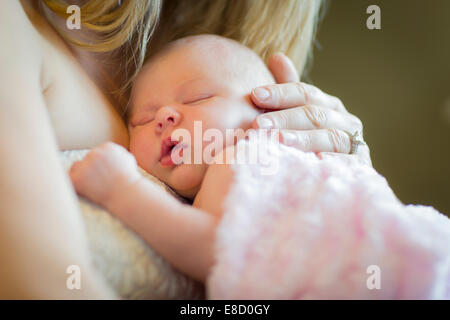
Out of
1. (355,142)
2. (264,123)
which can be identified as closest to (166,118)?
(264,123)

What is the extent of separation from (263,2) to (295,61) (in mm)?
235

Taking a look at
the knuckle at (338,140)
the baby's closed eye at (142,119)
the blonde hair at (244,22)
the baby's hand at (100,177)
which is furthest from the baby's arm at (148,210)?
the blonde hair at (244,22)

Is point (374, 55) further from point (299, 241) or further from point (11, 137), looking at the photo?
point (11, 137)

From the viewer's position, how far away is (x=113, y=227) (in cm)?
55

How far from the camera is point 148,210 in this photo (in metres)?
0.55

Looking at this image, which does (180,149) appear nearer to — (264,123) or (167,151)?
(167,151)

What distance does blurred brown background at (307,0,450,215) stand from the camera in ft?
5.07

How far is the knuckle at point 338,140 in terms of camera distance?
2.72ft

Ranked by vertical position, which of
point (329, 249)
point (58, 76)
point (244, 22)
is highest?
point (244, 22)

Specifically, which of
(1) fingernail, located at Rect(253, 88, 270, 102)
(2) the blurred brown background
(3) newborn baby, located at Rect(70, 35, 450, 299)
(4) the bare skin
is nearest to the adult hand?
(1) fingernail, located at Rect(253, 88, 270, 102)

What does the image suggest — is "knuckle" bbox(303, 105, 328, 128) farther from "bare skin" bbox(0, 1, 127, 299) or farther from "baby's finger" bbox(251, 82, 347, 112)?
"bare skin" bbox(0, 1, 127, 299)

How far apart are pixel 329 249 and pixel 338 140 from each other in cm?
39

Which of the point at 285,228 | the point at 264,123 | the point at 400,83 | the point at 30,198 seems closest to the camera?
the point at 30,198

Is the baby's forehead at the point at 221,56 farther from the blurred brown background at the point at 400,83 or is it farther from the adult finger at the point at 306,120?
the blurred brown background at the point at 400,83
